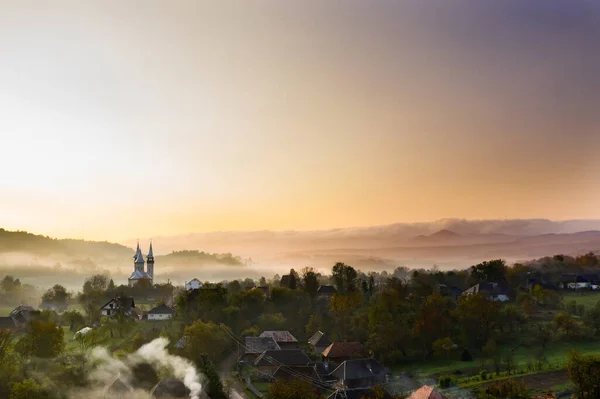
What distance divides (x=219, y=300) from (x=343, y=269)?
73.3 feet

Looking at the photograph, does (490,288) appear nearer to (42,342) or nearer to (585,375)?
(585,375)

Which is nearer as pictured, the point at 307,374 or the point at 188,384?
the point at 188,384

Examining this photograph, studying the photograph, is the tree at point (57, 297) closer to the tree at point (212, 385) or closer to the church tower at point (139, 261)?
the church tower at point (139, 261)

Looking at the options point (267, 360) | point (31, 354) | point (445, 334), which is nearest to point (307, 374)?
point (267, 360)

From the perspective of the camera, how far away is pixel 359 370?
51.7m

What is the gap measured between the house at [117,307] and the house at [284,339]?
22.9m

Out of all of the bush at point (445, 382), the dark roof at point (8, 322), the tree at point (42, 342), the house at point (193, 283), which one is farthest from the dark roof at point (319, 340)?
the house at point (193, 283)

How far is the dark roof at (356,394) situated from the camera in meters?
42.8

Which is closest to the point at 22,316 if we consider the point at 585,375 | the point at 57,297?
the point at 57,297

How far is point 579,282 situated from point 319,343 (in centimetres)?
4965

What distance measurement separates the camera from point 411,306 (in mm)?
66812

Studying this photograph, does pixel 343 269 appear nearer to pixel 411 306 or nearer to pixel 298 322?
pixel 298 322

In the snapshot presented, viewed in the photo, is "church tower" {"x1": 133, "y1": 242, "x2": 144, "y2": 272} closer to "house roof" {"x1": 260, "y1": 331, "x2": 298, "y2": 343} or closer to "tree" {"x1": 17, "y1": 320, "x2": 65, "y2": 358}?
"house roof" {"x1": 260, "y1": 331, "x2": 298, "y2": 343}

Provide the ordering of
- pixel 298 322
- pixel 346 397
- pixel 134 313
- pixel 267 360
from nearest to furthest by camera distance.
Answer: pixel 346 397 → pixel 267 360 → pixel 298 322 → pixel 134 313
